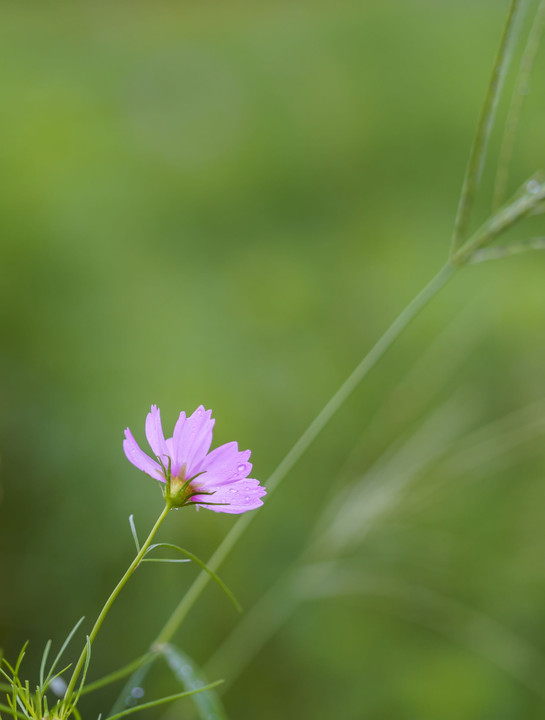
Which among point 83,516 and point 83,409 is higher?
point 83,409

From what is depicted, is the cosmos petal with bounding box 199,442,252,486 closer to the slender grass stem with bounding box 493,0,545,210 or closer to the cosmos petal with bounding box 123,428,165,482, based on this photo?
the cosmos petal with bounding box 123,428,165,482

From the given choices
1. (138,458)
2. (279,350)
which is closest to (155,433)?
(138,458)

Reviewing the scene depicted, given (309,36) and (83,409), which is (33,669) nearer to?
(83,409)

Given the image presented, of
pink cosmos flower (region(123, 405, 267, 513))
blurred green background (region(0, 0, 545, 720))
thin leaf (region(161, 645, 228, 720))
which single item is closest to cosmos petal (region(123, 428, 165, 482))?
pink cosmos flower (region(123, 405, 267, 513))

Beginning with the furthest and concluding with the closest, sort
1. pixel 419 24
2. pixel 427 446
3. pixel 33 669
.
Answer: pixel 419 24, pixel 33 669, pixel 427 446

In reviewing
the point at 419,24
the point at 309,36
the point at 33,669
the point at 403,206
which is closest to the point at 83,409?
the point at 33,669

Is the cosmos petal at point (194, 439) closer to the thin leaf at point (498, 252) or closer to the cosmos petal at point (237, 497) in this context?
the cosmos petal at point (237, 497)
